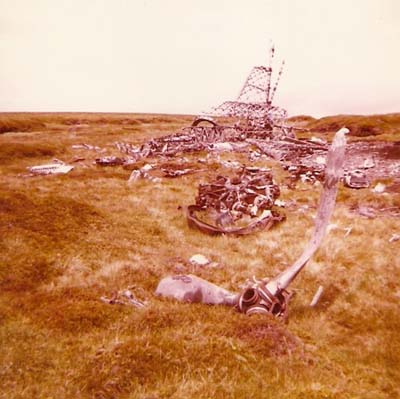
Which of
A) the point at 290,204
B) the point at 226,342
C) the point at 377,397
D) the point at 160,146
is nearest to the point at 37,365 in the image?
the point at 226,342

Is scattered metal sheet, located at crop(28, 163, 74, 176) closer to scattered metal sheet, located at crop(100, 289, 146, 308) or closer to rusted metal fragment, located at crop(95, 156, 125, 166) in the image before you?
rusted metal fragment, located at crop(95, 156, 125, 166)

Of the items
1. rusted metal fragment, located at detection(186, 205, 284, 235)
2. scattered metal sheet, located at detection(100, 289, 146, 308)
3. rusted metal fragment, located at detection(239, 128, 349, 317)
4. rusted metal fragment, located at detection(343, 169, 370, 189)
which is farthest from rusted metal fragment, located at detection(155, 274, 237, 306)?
rusted metal fragment, located at detection(343, 169, 370, 189)

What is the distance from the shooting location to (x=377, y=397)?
515 cm

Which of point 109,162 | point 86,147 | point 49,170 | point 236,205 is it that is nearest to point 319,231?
point 236,205

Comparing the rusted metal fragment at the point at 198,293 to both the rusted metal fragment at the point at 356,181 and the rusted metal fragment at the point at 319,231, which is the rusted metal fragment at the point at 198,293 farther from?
the rusted metal fragment at the point at 356,181

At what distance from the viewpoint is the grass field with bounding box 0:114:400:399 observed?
5.09 meters

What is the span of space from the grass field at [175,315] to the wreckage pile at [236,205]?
50 cm

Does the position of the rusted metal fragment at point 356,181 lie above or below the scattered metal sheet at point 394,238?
below

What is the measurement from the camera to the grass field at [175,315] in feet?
16.7

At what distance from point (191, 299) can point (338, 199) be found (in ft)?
38.6

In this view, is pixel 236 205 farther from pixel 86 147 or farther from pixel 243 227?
pixel 86 147

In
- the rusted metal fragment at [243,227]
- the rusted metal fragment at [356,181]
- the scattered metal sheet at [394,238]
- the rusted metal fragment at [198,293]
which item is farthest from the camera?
the rusted metal fragment at [356,181]

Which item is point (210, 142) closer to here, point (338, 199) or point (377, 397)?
point (338, 199)

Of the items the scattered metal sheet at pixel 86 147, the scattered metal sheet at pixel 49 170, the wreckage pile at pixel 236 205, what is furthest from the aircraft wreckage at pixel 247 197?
the scattered metal sheet at pixel 49 170
